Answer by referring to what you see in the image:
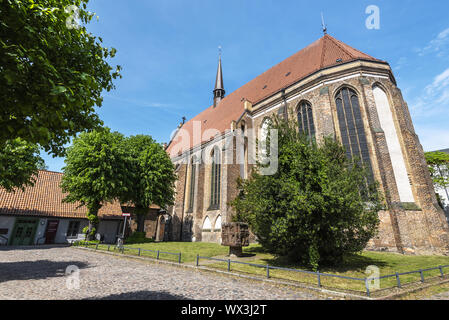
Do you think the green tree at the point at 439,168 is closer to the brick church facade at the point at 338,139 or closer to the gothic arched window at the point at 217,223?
the brick church facade at the point at 338,139

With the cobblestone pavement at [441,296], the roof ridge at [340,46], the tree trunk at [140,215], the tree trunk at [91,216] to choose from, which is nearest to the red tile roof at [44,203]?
the tree trunk at [91,216]

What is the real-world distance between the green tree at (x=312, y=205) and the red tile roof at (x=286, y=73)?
13.2 meters

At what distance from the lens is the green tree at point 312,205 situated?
792cm

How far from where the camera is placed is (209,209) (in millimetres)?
22625

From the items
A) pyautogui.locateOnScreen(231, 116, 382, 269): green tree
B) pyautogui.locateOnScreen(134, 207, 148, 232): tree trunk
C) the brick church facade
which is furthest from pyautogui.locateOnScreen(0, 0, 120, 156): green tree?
pyautogui.locateOnScreen(134, 207, 148, 232): tree trunk

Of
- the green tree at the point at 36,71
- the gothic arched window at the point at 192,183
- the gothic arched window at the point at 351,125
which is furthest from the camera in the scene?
the gothic arched window at the point at 192,183

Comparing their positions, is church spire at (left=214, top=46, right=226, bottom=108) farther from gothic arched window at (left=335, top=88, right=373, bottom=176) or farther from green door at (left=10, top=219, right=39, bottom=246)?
green door at (left=10, top=219, right=39, bottom=246)

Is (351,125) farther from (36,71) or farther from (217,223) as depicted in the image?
(36,71)

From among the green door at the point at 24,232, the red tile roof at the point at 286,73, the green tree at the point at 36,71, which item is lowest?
the green door at the point at 24,232

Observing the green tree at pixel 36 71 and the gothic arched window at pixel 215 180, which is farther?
the gothic arched window at pixel 215 180

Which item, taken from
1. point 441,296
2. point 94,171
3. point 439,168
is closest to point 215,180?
point 94,171

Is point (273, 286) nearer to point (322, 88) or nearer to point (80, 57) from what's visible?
point (80, 57)
